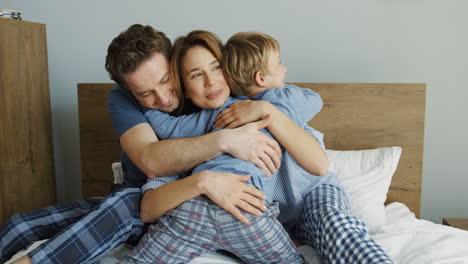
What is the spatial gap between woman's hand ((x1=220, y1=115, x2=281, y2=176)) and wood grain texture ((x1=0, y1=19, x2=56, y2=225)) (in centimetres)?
130

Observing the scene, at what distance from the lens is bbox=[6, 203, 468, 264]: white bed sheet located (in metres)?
1.20

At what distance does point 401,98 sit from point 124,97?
46.3 inches

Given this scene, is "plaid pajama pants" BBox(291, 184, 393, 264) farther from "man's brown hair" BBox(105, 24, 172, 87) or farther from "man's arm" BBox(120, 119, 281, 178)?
"man's brown hair" BBox(105, 24, 172, 87)

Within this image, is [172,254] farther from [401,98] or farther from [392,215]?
[401,98]

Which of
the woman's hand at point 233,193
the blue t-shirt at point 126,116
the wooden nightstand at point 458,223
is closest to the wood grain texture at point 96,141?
the blue t-shirt at point 126,116

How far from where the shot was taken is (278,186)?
1369 millimetres

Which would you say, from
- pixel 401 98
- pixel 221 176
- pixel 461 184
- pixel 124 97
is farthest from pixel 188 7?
pixel 461 184

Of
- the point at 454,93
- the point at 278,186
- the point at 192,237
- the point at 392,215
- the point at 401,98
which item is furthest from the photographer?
the point at 454,93

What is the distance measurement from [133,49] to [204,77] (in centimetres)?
24

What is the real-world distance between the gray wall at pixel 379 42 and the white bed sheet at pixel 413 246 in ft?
2.24

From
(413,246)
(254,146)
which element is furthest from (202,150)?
(413,246)

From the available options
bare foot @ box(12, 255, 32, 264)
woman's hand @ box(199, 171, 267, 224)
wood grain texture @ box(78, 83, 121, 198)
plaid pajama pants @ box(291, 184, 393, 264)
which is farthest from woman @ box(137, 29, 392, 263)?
wood grain texture @ box(78, 83, 121, 198)

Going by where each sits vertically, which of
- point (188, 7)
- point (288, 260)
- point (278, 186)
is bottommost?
point (288, 260)

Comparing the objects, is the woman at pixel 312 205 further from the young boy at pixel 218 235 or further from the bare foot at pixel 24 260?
the bare foot at pixel 24 260
